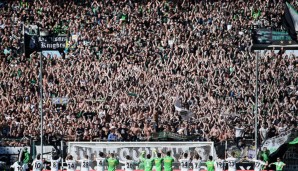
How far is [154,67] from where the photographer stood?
131 ft

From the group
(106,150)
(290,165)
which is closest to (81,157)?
(106,150)

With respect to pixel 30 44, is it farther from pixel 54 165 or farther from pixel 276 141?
pixel 276 141

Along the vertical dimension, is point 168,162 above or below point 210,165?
above

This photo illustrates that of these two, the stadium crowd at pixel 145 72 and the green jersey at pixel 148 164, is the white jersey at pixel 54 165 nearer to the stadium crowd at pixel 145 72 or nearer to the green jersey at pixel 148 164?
the stadium crowd at pixel 145 72

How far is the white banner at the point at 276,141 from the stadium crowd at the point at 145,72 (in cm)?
42

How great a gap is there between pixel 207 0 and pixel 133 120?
43.1ft

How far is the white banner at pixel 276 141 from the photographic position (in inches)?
1316

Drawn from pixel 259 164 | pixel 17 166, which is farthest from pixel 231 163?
pixel 17 166

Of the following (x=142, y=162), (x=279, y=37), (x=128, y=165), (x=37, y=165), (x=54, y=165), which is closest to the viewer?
(x=37, y=165)

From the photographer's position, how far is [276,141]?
33.6 metres

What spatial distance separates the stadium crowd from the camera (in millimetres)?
35438

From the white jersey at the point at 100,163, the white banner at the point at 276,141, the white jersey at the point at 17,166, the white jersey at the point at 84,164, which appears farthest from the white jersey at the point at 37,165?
the white banner at the point at 276,141

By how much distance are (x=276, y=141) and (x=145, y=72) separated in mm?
9168

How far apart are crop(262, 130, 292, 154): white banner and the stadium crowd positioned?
417 mm
